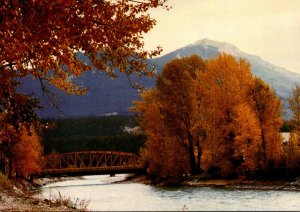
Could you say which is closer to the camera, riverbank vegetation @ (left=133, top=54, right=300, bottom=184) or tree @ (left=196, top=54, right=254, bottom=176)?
riverbank vegetation @ (left=133, top=54, right=300, bottom=184)

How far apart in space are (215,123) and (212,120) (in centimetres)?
39

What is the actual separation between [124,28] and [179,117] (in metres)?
36.8

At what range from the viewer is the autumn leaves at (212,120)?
44750 millimetres

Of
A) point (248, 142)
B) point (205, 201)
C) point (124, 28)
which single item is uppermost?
point (124, 28)

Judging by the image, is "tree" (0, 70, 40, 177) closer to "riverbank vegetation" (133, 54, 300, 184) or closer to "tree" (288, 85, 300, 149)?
"riverbank vegetation" (133, 54, 300, 184)

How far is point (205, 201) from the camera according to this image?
104ft

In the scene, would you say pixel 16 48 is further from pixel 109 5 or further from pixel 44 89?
pixel 44 89

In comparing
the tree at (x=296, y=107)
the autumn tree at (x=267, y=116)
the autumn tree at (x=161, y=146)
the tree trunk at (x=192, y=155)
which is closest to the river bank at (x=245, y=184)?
the tree trunk at (x=192, y=155)

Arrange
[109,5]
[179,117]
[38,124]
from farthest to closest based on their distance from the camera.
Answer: [179,117]
[38,124]
[109,5]

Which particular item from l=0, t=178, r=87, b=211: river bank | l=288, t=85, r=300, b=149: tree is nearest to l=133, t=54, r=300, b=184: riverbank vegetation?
l=288, t=85, r=300, b=149: tree

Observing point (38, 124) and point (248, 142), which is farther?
point (248, 142)

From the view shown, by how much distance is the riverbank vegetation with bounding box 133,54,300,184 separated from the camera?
4441cm

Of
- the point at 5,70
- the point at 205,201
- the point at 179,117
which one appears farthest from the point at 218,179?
the point at 5,70

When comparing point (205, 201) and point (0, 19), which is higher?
point (0, 19)
